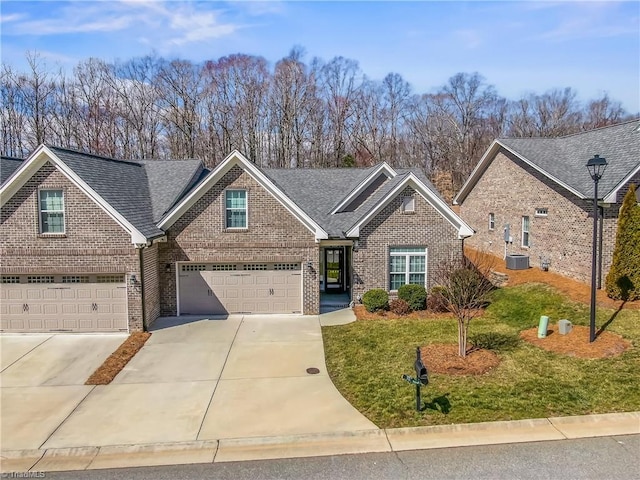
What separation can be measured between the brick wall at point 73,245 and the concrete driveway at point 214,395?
2982mm

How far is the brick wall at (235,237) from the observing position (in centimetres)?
1608

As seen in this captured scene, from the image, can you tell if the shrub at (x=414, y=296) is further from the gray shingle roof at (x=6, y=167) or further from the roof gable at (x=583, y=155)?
the gray shingle roof at (x=6, y=167)

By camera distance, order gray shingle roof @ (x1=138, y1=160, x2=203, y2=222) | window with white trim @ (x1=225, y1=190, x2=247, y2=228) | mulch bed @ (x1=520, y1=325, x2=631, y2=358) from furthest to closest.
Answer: gray shingle roof @ (x1=138, y1=160, x2=203, y2=222) < window with white trim @ (x1=225, y1=190, x2=247, y2=228) < mulch bed @ (x1=520, y1=325, x2=631, y2=358)

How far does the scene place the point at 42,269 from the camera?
14500 mm

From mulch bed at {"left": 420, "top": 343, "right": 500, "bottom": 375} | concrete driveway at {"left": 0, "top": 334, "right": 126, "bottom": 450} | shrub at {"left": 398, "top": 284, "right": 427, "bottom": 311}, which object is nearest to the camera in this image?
concrete driveway at {"left": 0, "top": 334, "right": 126, "bottom": 450}

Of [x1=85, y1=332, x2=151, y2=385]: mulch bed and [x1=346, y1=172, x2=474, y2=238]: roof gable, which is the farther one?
[x1=346, y1=172, x2=474, y2=238]: roof gable

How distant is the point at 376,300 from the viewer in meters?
16.3

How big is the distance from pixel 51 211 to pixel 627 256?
19652 millimetres

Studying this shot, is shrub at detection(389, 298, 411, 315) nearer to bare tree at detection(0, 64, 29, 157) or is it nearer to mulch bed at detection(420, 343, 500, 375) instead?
mulch bed at detection(420, 343, 500, 375)

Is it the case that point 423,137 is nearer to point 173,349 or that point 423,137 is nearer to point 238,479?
point 173,349

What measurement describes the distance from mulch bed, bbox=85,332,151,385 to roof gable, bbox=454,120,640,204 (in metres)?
16.8

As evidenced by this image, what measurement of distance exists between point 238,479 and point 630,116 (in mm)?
70455

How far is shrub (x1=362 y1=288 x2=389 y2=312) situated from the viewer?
16.3 m

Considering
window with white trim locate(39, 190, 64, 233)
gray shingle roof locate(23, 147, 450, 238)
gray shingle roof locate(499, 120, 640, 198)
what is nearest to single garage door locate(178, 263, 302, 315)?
gray shingle roof locate(23, 147, 450, 238)
